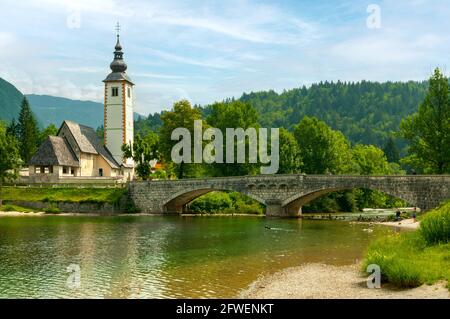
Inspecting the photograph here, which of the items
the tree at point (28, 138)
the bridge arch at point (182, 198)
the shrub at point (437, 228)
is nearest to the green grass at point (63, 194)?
the bridge arch at point (182, 198)

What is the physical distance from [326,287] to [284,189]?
42.9 meters

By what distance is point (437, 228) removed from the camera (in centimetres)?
2647

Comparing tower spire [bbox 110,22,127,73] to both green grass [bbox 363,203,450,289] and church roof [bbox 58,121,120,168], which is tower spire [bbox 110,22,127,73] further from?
green grass [bbox 363,203,450,289]

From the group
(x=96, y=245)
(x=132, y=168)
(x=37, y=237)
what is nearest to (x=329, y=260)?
(x=96, y=245)

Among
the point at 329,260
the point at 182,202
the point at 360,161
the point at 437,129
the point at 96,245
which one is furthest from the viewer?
the point at 360,161

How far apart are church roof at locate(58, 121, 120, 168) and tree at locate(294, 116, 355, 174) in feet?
101

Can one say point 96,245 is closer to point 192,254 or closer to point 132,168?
point 192,254

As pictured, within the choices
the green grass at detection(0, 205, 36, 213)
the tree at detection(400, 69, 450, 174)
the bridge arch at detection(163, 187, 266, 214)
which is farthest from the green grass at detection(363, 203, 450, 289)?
the green grass at detection(0, 205, 36, 213)

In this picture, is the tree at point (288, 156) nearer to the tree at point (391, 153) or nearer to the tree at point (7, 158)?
the tree at point (7, 158)

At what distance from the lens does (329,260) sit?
3203 cm

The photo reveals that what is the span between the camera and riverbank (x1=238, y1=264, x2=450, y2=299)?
19.8 meters

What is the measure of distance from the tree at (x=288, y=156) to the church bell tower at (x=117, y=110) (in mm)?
26117

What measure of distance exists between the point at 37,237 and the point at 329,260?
2353cm

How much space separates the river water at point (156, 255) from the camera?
24391 mm
